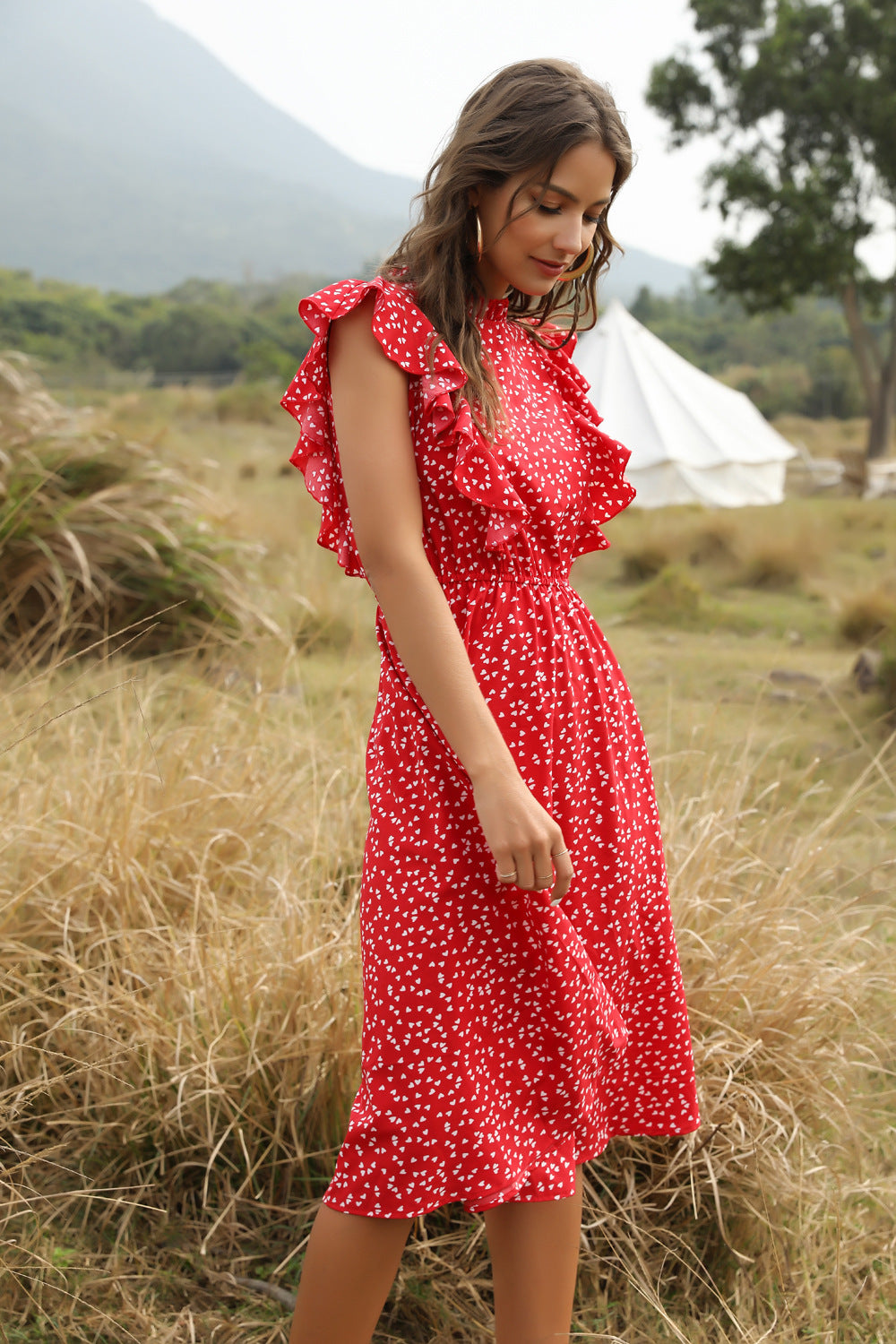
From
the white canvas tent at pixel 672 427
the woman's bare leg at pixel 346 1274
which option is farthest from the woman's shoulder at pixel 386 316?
the white canvas tent at pixel 672 427

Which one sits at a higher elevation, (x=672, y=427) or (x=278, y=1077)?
(x=672, y=427)

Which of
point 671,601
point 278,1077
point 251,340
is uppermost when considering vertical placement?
point 251,340

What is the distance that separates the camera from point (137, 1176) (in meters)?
1.55

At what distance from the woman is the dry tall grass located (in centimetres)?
32

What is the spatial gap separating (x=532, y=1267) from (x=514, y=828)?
0.50m

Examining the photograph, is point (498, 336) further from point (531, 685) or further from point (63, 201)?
point (63, 201)

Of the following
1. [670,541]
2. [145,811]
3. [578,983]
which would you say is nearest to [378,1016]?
[578,983]

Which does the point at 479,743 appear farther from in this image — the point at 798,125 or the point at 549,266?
the point at 798,125

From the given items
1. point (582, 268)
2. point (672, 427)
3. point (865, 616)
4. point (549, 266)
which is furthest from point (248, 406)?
point (549, 266)

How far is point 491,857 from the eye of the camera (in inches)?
41.8

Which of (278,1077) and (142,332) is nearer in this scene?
(278,1077)

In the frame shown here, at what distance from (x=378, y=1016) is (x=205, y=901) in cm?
95

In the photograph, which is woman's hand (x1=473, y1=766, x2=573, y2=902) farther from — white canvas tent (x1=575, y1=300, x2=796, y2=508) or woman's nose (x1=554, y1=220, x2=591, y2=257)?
white canvas tent (x1=575, y1=300, x2=796, y2=508)

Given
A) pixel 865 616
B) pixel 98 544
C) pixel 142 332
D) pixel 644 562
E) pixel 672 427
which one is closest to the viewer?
pixel 98 544
